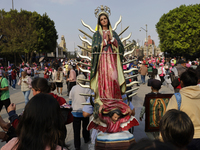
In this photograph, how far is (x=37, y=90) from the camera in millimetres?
3002

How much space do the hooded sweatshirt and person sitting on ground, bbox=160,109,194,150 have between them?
85 cm

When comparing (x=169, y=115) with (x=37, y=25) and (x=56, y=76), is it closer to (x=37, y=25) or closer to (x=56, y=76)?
(x=56, y=76)

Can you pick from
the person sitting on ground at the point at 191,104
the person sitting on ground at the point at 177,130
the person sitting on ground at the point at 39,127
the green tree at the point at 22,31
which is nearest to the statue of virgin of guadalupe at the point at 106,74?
the person sitting on ground at the point at 191,104

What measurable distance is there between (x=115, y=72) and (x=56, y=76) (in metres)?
7.89

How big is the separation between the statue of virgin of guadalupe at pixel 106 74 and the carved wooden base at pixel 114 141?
31cm

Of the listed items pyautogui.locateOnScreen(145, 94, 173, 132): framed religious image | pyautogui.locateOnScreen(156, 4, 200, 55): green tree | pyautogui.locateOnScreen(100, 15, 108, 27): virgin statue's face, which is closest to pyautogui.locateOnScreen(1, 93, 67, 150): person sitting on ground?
pyautogui.locateOnScreen(100, 15, 108, 27): virgin statue's face

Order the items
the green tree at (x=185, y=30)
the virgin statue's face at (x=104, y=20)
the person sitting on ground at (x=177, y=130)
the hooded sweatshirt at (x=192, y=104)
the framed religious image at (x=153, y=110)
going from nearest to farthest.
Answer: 1. the person sitting on ground at (x=177, y=130)
2. the hooded sweatshirt at (x=192, y=104)
3. the virgin statue's face at (x=104, y=20)
4. the framed religious image at (x=153, y=110)
5. the green tree at (x=185, y=30)

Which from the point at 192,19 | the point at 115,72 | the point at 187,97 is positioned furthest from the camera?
the point at 192,19

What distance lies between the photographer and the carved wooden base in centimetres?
242

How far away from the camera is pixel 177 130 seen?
1.62 m

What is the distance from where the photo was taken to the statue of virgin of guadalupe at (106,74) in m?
2.93

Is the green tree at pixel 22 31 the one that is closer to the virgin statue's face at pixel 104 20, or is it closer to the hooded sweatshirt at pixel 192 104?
the virgin statue's face at pixel 104 20

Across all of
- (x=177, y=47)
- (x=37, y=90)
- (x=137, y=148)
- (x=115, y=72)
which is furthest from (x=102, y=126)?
(x=177, y=47)

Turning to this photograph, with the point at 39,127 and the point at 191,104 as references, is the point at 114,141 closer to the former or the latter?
the point at 191,104
